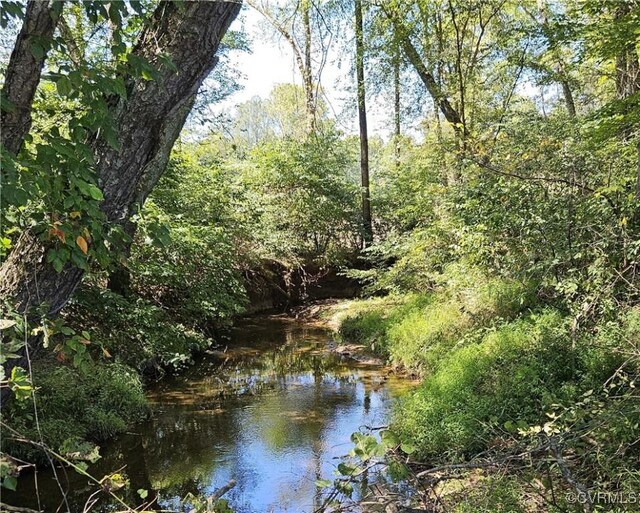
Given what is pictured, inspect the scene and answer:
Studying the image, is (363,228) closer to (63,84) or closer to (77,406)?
(77,406)

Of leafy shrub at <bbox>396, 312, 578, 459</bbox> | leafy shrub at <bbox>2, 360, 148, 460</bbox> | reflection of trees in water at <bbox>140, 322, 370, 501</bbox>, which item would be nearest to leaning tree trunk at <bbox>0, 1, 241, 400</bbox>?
leafy shrub at <bbox>2, 360, 148, 460</bbox>

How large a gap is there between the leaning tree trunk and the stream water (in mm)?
1858

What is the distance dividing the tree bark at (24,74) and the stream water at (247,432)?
2317mm

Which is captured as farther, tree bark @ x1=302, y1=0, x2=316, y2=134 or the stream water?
tree bark @ x1=302, y1=0, x2=316, y2=134

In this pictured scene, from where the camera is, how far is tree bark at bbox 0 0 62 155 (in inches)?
67.4

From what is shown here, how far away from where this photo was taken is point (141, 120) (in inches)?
80.6

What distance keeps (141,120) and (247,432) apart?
4288 millimetres

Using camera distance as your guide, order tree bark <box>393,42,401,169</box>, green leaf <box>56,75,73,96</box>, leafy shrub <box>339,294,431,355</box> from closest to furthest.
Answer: green leaf <box>56,75,73,96</box>
leafy shrub <box>339,294,431,355</box>
tree bark <box>393,42,401,169</box>

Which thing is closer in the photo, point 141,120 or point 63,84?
point 63,84

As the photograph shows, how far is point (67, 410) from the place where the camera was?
5.08m

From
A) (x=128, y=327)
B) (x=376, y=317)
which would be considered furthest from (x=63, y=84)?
(x=376, y=317)

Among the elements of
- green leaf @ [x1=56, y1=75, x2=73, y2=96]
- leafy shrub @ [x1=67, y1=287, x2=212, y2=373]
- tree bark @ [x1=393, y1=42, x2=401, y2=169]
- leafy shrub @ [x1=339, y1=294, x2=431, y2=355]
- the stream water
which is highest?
tree bark @ [x1=393, y1=42, x2=401, y2=169]

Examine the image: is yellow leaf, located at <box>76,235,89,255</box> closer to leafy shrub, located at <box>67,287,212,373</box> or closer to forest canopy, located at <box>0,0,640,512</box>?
forest canopy, located at <box>0,0,640,512</box>

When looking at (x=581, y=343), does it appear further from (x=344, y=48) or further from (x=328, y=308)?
(x=344, y=48)
